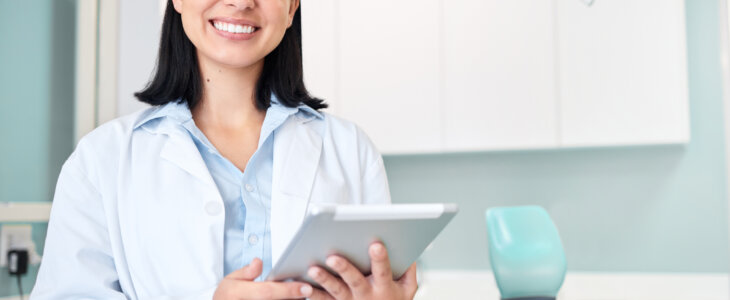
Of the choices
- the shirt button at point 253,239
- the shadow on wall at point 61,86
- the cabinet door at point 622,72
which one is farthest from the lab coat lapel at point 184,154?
the cabinet door at point 622,72

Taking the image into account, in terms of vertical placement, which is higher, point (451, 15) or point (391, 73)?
point (451, 15)

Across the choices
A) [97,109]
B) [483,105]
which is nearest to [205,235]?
[97,109]

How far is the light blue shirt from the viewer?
1.05 metres

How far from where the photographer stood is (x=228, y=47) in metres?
1.08

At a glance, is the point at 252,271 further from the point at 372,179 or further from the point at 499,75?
the point at 499,75

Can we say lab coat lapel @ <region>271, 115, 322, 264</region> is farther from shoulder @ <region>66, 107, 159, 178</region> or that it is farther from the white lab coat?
shoulder @ <region>66, 107, 159, 178</region>

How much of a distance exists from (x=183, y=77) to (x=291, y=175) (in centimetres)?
30

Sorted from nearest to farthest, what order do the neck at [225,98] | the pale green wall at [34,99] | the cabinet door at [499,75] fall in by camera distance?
the neck at [225,98], the pale green wall at [34,99], the cabinet door at [499,75]

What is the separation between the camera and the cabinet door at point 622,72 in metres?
2.84

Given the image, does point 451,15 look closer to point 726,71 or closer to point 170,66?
point 726,71

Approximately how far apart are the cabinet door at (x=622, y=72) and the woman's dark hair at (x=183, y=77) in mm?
2050

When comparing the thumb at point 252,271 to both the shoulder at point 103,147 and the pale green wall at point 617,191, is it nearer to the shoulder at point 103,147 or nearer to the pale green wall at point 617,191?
the shoulder at point 103,147

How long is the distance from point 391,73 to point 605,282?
→ 4.91 ft

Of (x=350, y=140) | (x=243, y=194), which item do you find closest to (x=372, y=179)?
(x=350, y=140)
